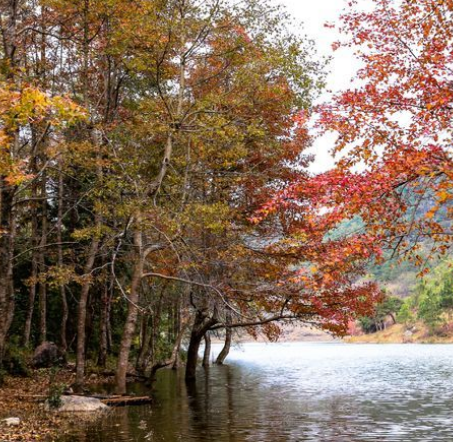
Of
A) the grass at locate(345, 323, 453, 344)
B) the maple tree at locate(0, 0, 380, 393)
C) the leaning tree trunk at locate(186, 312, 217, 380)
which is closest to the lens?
the maple tree at locate(0, 0, 380, 393)

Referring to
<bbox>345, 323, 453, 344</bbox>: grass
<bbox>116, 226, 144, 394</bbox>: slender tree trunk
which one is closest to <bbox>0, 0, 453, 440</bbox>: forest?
<bbox>116, 226, 144, 394</bbox>: slender tree trunk

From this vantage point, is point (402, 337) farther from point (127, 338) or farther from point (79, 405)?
point (79, 405)

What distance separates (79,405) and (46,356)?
12.2m

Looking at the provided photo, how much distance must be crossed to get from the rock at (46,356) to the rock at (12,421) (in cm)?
1361

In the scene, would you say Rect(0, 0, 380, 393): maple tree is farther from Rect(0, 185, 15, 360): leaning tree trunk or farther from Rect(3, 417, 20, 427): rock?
Rect(3, 417, 20, 427): rock

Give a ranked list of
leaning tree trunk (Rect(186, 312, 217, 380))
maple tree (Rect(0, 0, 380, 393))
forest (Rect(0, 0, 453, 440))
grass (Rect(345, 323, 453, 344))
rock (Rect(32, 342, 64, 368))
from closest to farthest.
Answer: forest (Rect(0, 0, 453, 440)) → maple tree (Rect(0, 0, 380, 393)) → leaning tree trunk (Rect(186, 312, 217, 380)) → rock (Rect(32, 342, 64, 368)) → grass (Rect(345, 323, 453, 344))

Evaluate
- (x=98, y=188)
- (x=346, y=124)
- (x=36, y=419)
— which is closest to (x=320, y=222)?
(x=346, y=124)

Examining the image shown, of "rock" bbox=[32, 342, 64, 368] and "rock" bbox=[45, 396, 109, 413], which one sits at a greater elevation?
"rock" bbox=[32, 342, 64, 368]

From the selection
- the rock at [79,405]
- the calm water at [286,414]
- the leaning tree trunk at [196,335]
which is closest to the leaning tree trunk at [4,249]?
the rock at [79,405]

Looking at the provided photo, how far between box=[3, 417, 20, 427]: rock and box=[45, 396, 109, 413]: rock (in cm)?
261

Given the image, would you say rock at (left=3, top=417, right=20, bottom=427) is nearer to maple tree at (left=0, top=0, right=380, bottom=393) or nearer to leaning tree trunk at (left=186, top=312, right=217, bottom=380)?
maple tree at (left=0, top=0, right=380, bottom=393)

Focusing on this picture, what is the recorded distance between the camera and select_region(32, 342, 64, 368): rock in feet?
94.8

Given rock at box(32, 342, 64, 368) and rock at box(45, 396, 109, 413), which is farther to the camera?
rock at box(32, 342, 64, 368)

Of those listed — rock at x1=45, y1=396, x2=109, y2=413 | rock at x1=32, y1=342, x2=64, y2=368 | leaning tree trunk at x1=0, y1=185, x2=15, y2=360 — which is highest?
leaning tree trunk at x1=0, y1=185, x2=15, y2=360
